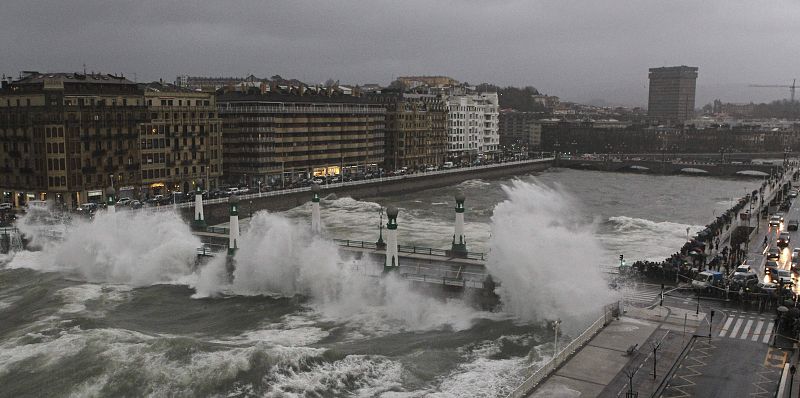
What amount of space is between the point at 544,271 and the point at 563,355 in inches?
326

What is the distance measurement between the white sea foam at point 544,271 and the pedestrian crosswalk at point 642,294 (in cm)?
117

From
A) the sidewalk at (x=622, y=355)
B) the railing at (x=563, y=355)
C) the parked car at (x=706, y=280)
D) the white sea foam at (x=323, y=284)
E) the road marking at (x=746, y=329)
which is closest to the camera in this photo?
the railing at (x=563, y=355)

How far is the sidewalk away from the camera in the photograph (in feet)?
72.0

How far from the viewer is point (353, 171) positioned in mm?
112250

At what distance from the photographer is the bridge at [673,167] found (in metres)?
143

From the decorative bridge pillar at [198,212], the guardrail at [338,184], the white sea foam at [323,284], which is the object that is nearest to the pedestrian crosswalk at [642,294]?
the white sea foam at [323,284]

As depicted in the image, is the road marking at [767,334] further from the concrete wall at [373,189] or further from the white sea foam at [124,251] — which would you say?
the concrete wall at [373,189]

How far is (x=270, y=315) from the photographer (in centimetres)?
3512

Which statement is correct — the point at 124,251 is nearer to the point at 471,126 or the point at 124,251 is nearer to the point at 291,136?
the point at 291,136

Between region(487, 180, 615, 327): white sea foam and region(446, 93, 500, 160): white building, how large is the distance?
109 meters

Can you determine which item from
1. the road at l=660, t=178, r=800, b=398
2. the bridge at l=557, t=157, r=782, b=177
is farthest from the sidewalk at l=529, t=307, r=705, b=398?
the bridge at l=557, t=157, r=782, b=177

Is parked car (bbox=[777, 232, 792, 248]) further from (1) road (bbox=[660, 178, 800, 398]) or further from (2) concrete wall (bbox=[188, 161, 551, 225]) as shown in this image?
(2) concrete wall (bbox=[188, 161, 551, 225])

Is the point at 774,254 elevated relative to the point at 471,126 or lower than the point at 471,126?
lower

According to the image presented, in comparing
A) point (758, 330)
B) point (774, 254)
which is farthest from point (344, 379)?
point (774, 254)
